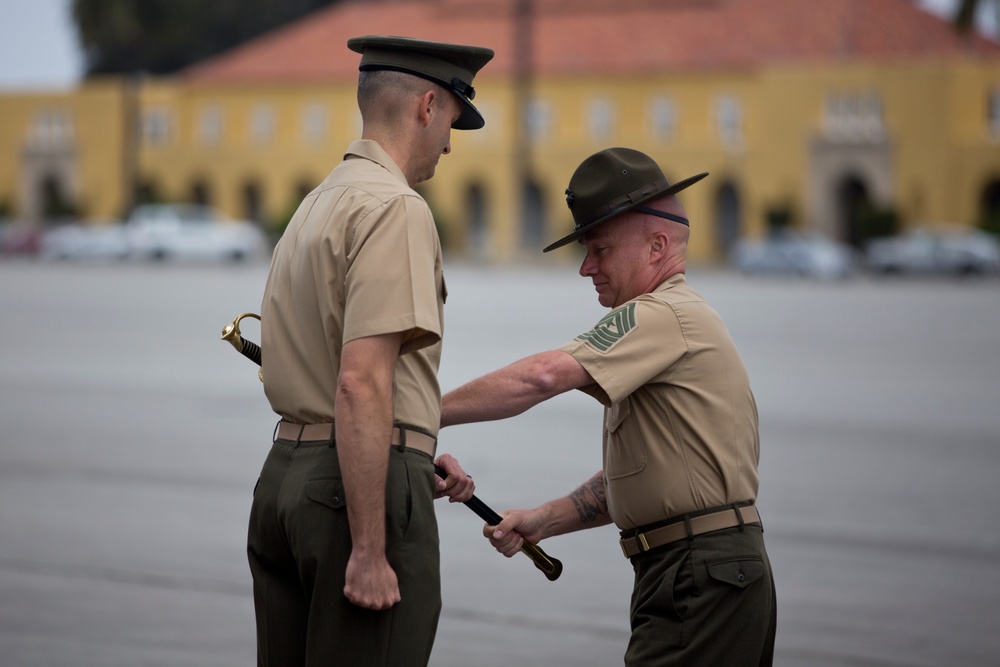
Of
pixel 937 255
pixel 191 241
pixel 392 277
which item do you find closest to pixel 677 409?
pixel 392 277

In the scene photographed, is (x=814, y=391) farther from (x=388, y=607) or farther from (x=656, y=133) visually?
(x=656, y=133)

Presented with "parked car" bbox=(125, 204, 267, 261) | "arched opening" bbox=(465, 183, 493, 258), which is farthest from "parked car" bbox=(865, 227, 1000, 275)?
"arched opening" bbox=(465, 183, 493, 258)

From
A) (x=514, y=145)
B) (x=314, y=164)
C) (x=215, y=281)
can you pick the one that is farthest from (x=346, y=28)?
(x=215, y=281)

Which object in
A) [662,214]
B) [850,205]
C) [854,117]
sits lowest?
[850,205]

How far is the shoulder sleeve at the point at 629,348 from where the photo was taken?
11.7 ft

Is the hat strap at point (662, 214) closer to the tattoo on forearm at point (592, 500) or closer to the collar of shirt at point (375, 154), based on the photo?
the collar of shirt at point (375, 154)

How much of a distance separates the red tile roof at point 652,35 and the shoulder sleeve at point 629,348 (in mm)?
59402

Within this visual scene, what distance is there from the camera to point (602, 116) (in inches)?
2532

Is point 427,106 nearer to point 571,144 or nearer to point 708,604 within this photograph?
point 708,604

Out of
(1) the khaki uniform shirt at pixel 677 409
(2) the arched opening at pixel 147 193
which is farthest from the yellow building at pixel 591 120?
(1) the khaki uniform shirt at pixel 677 409

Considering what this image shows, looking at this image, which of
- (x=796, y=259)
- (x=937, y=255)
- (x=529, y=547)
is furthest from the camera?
(x=796, y=259)

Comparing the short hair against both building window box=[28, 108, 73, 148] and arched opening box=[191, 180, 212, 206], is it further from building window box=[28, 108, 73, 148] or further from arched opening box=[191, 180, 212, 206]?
building window box=[28, 108, 73, 148]

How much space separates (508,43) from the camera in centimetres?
6631

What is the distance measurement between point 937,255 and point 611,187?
45202mm
